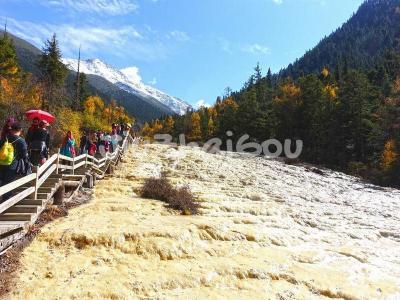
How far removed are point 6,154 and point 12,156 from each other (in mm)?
172

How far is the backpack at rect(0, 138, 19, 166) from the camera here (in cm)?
955

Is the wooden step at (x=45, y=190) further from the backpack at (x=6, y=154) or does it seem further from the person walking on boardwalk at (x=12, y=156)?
the backpack at (x=6, y=154)

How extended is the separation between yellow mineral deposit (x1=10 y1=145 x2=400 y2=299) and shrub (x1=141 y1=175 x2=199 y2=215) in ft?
1.85

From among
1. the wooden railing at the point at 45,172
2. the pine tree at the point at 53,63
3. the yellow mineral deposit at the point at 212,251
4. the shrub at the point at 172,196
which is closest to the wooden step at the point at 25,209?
the wooden railing at the point at 45,172

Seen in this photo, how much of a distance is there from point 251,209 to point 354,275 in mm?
6372

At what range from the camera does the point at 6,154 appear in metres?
9.59

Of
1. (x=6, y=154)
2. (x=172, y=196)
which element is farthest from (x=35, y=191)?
(x=172, y=196)

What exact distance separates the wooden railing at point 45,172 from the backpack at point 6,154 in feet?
1.68

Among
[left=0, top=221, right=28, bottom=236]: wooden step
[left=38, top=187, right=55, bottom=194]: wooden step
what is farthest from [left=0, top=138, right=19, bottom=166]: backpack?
[left=38, top=187, right=55, bottom=194]: wooden step

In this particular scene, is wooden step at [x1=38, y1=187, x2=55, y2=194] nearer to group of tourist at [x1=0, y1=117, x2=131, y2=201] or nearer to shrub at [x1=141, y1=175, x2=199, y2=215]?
group of tourist at [x1=0, y1=117, x2=131, y2=201]

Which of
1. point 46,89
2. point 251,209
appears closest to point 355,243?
point 251,209

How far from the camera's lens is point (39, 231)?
434 inches

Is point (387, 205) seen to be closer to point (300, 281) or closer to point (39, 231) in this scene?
point (300, 281)

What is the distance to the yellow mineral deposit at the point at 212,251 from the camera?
9.35m
